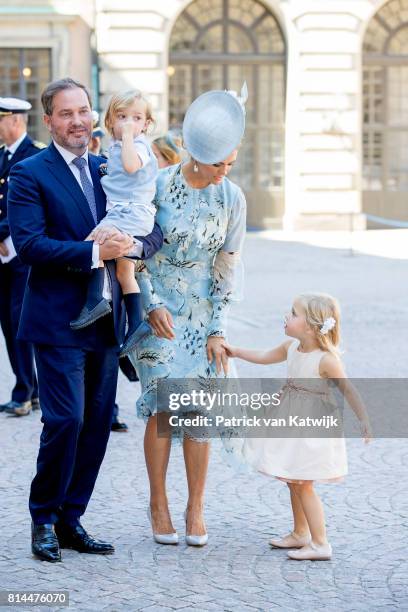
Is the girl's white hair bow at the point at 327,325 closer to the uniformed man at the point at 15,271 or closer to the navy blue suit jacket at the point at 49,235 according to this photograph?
the navy blue suit jacket at the point at 49,235

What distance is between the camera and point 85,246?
17.0 feet

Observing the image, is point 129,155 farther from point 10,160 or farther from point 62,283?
point 10,160

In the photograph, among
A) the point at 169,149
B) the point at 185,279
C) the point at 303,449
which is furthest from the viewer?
the point at 169,149

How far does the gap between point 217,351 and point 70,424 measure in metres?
0.72

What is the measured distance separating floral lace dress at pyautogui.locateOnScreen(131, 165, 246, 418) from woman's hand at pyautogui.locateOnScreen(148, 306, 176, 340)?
30 mm

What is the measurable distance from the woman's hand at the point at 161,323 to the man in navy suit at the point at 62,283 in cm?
16

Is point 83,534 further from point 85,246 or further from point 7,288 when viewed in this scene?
point 7,288

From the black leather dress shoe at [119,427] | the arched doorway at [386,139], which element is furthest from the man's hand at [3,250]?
the arched doorway at [386,139]

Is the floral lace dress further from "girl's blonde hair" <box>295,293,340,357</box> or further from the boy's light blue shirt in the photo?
"girl's blonde hair" <box>295,293,340,357</box>

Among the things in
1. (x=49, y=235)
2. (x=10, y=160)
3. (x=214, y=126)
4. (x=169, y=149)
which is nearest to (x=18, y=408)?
(x=10, y=160)

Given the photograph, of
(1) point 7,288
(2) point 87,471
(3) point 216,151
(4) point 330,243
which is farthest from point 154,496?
(4) point 330,243

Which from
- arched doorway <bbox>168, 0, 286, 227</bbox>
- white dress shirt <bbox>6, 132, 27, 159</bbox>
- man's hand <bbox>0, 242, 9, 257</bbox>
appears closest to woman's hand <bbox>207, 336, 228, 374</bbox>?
man's hand <bbox>0, 242, 9, 257</bbox>

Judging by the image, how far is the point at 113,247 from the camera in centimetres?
520

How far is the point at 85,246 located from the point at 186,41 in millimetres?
22883
